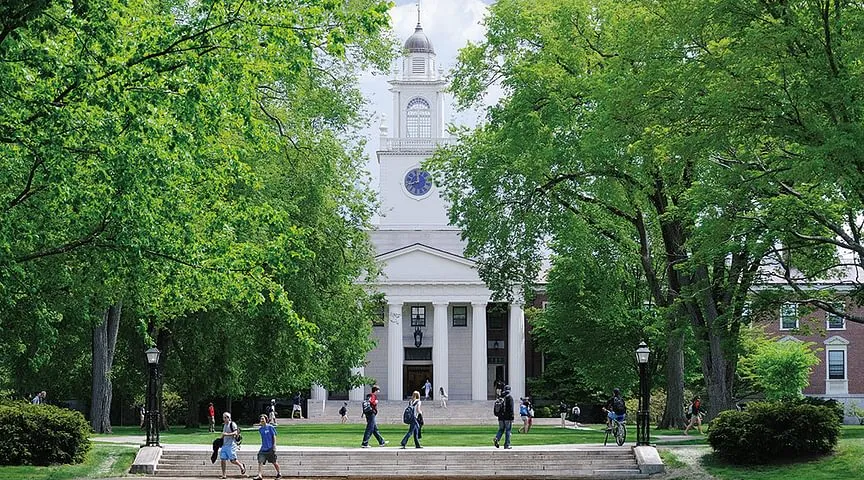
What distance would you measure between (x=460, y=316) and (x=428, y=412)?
15.6m

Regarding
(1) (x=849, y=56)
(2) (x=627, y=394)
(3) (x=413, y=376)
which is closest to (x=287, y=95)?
(1) (x=849, y=56)

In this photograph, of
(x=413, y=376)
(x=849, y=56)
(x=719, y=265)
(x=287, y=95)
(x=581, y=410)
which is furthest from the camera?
(x=413, y=376)

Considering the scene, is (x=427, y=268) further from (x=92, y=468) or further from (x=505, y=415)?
(x=92, y=468)

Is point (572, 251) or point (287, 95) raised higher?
point (287, 95)

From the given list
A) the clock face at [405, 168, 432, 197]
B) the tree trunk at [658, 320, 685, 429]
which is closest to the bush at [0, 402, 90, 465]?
the tree trunk at [658, 320, 685, 429]

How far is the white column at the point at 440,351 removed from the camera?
265ft

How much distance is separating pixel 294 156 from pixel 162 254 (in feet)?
51.2

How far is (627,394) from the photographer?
63656 mm

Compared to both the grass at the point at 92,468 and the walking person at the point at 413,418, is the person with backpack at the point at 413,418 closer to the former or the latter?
the walking person at the point at 413,418

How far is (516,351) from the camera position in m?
80.6

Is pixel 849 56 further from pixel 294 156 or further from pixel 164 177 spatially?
pixel 294 156

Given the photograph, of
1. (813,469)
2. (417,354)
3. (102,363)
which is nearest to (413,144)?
(417,354)

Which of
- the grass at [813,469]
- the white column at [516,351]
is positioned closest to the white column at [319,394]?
the white column at [516,351]

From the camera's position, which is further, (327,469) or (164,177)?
(327,469)
